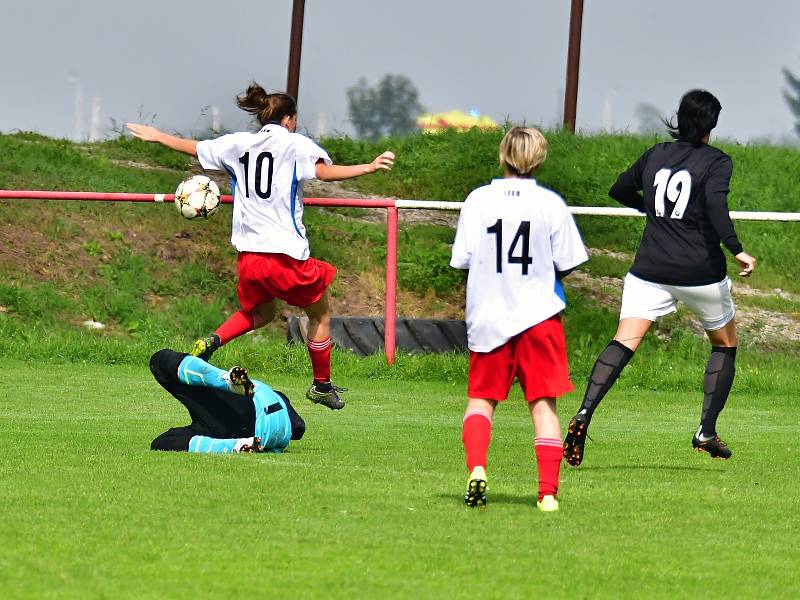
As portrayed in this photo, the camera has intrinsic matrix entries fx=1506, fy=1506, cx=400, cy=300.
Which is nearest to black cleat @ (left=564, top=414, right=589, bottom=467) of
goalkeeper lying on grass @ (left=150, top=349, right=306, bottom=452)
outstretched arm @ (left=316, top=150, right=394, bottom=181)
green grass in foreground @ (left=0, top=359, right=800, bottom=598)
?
green grass in foreground @ (left=0, top=359, right=800, bottom=598)

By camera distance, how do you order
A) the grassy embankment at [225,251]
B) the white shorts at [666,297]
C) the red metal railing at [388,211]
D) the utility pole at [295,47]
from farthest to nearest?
1. the utility pole at [295,47]
2. the grassy embankment at [225,251]
3. the red metal railing at [388,211]
4. the white shorts at [666,297]

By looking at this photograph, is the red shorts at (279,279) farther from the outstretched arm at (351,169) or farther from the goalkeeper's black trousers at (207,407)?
the goalkeeper's black trousers at (207,407)

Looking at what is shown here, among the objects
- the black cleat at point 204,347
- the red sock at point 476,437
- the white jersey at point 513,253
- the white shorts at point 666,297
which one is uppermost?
the white jersey at point 513,253

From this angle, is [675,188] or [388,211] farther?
[388,211]

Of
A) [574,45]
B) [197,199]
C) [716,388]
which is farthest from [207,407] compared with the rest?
[574,45]

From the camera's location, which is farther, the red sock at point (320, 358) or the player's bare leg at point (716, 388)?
the red sock at point (320, 358)

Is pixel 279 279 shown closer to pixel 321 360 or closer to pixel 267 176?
pixel 267 176

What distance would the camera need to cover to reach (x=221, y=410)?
327 inches

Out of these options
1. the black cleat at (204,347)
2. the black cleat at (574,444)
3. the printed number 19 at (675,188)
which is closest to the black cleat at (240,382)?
the black cleat at (204,347)

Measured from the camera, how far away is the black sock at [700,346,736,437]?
27.8 ft

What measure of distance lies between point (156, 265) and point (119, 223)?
1315mm

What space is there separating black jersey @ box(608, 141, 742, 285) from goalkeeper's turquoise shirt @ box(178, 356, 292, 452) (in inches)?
84.3

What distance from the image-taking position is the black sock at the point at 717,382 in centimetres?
848

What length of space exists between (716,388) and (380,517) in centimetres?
326
